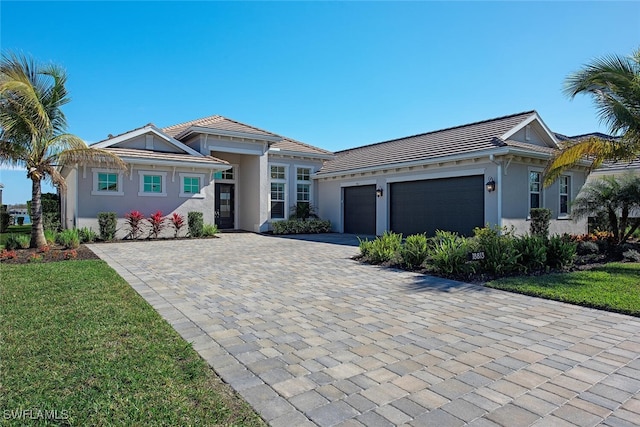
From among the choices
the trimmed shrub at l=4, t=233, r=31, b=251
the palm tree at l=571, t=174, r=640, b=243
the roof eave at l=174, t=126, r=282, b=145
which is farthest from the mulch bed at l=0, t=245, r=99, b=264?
the palm tree at l=571, t=174, r=640, b=243

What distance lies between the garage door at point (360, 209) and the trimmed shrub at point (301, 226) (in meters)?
1.15

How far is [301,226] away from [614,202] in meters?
12.4

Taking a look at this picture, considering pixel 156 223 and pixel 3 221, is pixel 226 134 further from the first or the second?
pixel 3 221

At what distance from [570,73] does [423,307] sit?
7.76 metres

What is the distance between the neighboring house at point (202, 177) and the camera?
1474cm

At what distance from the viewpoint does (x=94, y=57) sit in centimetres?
1120

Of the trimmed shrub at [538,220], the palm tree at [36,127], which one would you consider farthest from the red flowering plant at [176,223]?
the trimmed shrub at [538,220]

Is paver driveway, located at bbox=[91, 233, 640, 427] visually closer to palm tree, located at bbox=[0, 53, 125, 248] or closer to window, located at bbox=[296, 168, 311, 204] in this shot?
palm tree, located at bbox=[0, 53, 125, 248]

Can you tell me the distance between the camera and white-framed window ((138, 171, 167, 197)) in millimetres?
15383

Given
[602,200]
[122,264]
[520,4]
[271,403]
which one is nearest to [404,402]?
[271,403]

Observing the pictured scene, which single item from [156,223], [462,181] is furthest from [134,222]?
[462,181]

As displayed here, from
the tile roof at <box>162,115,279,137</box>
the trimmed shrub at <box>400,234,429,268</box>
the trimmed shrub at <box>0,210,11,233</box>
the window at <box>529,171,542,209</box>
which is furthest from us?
the trimmed shrub at <box>0,210,11,233</box>

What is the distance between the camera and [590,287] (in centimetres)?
653

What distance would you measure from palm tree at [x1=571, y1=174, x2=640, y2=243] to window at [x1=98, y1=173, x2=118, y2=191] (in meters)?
16.3
